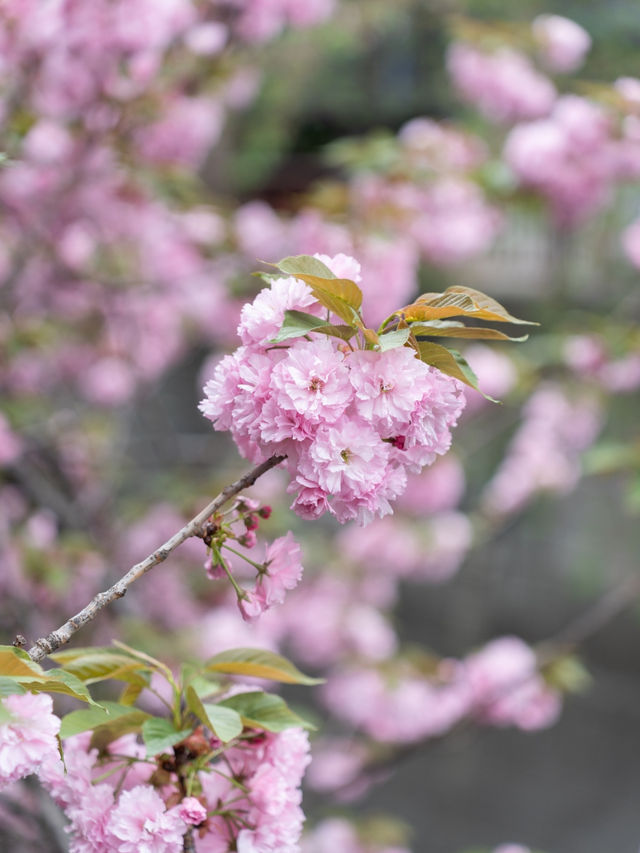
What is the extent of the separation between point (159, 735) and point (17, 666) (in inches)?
7.6

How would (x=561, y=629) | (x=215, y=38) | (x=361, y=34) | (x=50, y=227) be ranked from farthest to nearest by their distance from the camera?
(x=361, y=34) → (x=561, y=629) → (x=50, y=227) → (x=215, y=38)

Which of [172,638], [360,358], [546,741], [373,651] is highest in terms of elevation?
[360,358]

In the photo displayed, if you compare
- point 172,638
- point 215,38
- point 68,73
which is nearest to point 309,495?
point 172,638

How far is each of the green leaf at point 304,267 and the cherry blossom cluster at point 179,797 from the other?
17.9 inches

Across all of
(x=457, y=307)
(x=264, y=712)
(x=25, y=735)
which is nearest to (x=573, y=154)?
(x=457, y=307)

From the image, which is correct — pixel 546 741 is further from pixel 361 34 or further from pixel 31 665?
pixel 361 34

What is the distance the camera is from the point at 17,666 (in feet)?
2.31

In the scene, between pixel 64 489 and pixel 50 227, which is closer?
pixel 50 227

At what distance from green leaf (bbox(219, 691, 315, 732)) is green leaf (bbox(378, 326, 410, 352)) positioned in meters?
0.39

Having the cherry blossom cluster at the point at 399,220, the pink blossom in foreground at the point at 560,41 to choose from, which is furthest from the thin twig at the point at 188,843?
the pink blossom in foreground at the point at 560,41

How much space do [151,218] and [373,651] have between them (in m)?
1.87

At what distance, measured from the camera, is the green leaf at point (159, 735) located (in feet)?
Result: 2.68

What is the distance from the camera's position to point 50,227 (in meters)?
2.80

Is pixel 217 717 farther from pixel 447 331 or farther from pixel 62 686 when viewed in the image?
pixel 447 331
